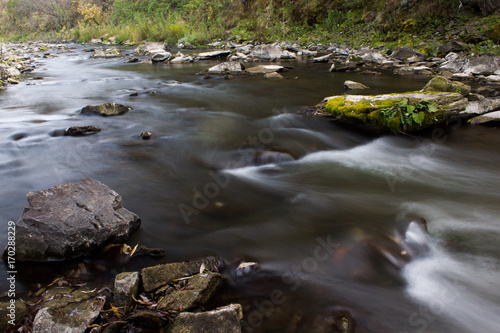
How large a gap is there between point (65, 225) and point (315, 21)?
2447 centimetres

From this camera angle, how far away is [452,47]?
13055 millimetres

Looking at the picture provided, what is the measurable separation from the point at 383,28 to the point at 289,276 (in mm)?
19665

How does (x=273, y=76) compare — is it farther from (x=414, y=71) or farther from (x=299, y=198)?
(x=299, y=198)

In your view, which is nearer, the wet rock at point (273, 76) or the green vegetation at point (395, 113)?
the green vegetation at point (395, 113)

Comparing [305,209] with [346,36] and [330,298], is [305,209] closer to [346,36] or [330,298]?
[330,298]

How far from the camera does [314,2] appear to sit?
23.2 metres

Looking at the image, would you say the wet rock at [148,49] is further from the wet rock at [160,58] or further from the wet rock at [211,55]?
the wet rock at [211,55]

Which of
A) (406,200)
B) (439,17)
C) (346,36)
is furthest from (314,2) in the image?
(406,200)

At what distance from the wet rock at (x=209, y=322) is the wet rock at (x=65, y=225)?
127 cm

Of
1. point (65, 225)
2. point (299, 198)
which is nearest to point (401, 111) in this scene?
point (299, 198)

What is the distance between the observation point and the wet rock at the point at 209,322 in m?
2.00

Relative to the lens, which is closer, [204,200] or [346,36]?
[204,200]

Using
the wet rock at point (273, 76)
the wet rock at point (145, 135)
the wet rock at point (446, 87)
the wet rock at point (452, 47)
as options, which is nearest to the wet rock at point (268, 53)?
the wet rock at point (273, 76)

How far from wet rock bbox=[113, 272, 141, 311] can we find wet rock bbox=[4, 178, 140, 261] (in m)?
0.71
